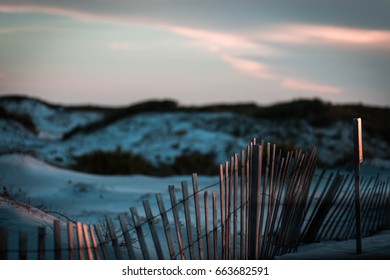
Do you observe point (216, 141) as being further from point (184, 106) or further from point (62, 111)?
point (62, 111)

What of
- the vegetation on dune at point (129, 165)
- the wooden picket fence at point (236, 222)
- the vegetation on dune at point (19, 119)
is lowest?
the vegetation on dune at point (19, 119)

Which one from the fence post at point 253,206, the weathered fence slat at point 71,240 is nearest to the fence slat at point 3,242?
the weathered fence slat at point 71,240

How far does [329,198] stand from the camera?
6.37 metres

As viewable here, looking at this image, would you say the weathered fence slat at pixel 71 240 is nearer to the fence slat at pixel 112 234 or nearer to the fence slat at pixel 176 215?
the fence slat at pixel 112 234

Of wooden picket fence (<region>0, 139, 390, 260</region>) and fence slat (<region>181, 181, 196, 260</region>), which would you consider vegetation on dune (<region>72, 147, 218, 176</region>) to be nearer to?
wooden picket fence (<region>0, 139, 390, 260</region>)

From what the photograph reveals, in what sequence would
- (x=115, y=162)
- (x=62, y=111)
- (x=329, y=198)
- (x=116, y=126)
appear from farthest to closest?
(x=62, y=111)
(x=116, y=126)
(x=115, y=162)
(x=329, y=198)

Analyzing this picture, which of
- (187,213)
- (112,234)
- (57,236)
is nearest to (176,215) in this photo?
(187,213)

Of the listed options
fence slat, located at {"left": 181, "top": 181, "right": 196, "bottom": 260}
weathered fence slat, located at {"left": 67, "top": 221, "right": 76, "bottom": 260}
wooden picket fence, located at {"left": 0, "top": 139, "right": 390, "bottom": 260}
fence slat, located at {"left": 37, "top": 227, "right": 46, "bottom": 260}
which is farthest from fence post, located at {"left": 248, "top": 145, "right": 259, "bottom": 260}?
fence slat, located at {"left": 37, "top": 227, "right": 46, "bottom": 260}

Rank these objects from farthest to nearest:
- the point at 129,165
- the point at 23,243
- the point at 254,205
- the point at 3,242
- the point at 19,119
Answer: the point at 19,119, the point at 129,165, the point at 254,205, the point at 3,242, the point at 23,243

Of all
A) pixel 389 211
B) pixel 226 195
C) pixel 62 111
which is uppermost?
pixel 226 195

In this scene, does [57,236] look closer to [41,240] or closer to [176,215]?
[41,240]

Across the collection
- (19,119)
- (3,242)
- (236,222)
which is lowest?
(19,119)
